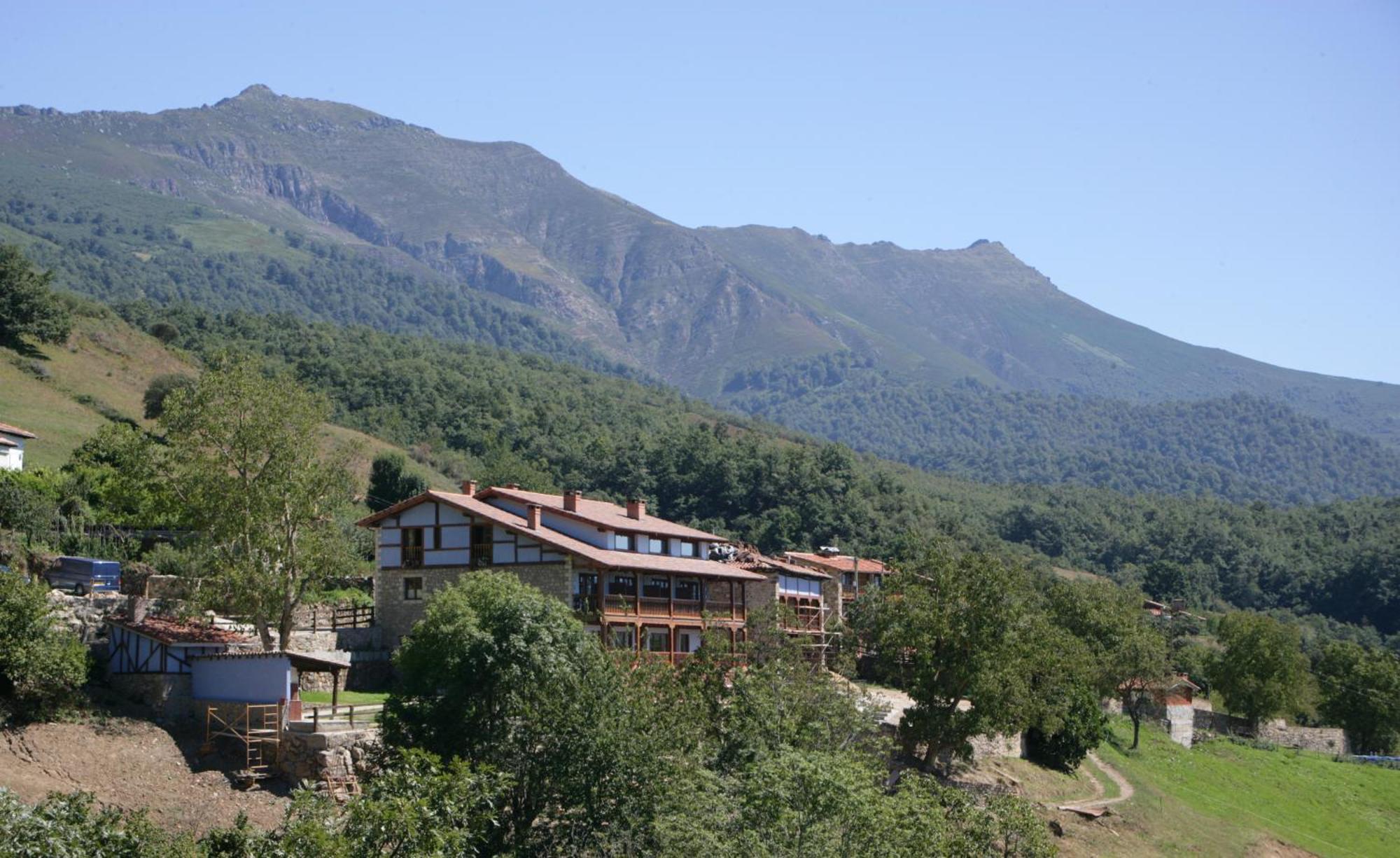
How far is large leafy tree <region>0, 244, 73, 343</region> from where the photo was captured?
91500mm

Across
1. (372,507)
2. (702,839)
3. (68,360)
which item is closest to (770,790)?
(702,839)

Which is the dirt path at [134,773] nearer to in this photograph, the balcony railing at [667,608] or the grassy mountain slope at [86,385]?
the balcony railing at [667,608]

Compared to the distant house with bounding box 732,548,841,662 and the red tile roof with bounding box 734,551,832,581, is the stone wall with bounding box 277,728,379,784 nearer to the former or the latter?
the distant house with bounding box 732,548,841,662

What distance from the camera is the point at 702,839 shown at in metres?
32.8

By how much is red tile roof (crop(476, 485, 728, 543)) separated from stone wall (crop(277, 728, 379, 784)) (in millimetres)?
18232

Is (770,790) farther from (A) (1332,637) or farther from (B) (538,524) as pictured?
(A) (1332,637)

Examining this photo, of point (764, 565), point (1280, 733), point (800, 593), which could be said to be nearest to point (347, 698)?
point (764, 565)

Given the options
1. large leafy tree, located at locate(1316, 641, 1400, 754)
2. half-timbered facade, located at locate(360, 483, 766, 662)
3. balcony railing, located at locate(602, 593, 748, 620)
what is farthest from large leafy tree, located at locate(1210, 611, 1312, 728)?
half-timbered facade, located at locate(360, 483, 766, 662)

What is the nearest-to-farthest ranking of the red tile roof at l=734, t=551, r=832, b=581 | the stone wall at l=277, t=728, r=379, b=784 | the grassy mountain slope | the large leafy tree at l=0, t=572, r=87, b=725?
the large leafy tree at l=0, t=572, r=87, b=725 < the stone wall at l=277, t=728, r=379, b=784 < the red tile roof at l=734, t=551, r=832, b=581 < the grassy mountain slope

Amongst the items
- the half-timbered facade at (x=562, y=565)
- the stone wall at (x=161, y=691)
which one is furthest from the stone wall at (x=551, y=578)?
the stone wall at (x=161, y=691)

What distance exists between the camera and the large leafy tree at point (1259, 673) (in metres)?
87.4

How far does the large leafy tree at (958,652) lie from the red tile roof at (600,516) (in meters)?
9.08

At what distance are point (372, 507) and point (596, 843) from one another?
5191cm

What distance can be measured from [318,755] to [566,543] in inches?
635
